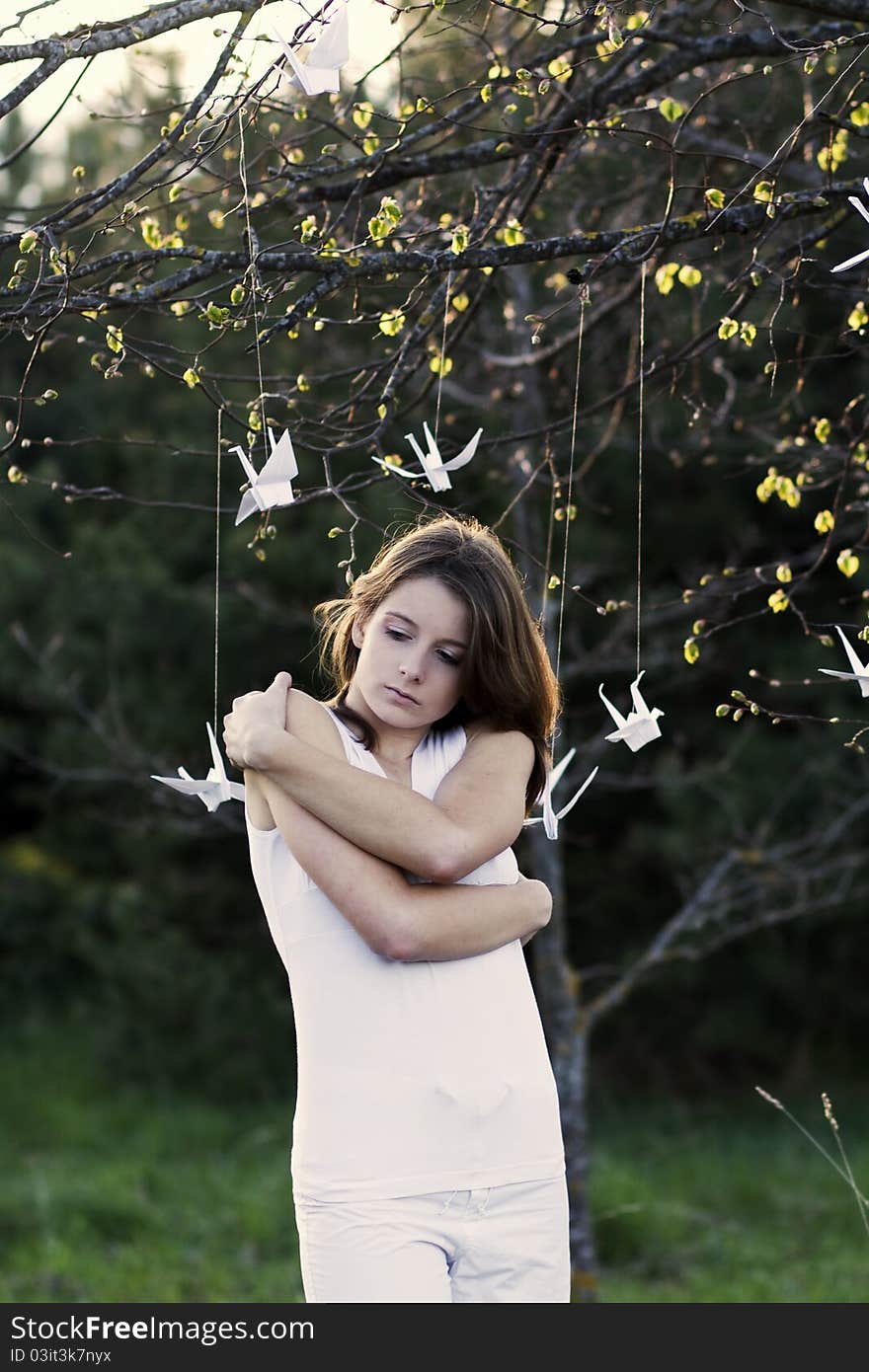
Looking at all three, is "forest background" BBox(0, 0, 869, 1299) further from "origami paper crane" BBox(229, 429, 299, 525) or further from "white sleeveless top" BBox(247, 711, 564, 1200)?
"white sleeveless top" BBox(247, 711, 564, 1200)

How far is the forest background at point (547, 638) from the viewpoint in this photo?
3.97 meters

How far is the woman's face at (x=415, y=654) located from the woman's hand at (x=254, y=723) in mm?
120

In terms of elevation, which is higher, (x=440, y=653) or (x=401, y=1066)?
(x=440, y=653)

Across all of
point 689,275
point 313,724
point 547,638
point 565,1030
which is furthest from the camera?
point 547,638

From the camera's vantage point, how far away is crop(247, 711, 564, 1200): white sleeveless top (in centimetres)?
180

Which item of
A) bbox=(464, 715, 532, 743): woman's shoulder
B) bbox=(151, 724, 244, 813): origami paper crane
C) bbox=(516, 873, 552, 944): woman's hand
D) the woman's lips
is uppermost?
the woman's lips

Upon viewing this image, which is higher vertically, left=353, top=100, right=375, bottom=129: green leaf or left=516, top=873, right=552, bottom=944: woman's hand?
left=353, top=100, right=375, bottom=129: green leaf

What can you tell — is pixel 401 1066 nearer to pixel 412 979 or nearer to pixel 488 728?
pixel 412 979

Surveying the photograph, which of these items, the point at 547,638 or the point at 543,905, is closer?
the point at 543,905

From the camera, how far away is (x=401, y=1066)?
71.7 inches

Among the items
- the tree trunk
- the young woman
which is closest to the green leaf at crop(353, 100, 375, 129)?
the young woman

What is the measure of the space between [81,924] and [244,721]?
23.9 feet

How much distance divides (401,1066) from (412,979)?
106 mm

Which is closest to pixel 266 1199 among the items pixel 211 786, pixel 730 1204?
pixel 730 1204
